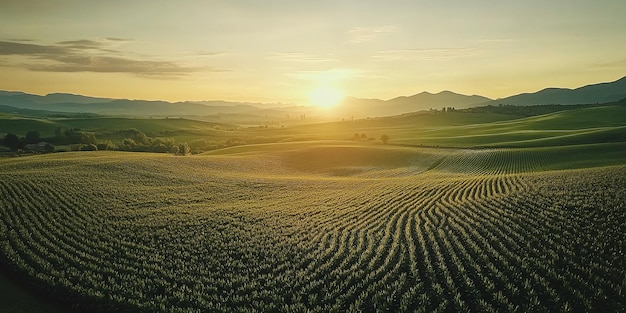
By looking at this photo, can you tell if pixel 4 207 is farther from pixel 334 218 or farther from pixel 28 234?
pixel 334 218

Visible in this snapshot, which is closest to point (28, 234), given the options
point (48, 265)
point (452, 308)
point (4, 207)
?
point (48, 265)

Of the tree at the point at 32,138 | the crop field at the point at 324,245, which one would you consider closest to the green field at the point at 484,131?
the tree at the point at 32,138

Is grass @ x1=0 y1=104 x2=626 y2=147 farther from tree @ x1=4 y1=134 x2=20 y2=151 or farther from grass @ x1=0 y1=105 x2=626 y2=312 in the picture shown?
grass @ x1=0 y1=105 x2=626 y2=312

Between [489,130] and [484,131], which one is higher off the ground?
[489,130]

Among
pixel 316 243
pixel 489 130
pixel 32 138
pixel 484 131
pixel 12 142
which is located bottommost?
pixel 316 243

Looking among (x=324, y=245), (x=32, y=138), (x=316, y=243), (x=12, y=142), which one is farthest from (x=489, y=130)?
(x=12, y=142)

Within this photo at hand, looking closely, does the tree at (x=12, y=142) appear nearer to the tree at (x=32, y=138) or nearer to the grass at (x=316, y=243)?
the tree at (x=32, y=138)

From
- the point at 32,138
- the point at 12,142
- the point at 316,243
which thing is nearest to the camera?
the point at 316,243

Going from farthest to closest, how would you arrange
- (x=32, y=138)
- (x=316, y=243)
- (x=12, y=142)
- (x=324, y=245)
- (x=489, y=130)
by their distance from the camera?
(x=489, y=130) < (x=32, y=138) < (x=12, y=142) < (x=316, y=243) < (x=324, y=245)

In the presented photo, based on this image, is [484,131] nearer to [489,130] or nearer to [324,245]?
[489,130]
